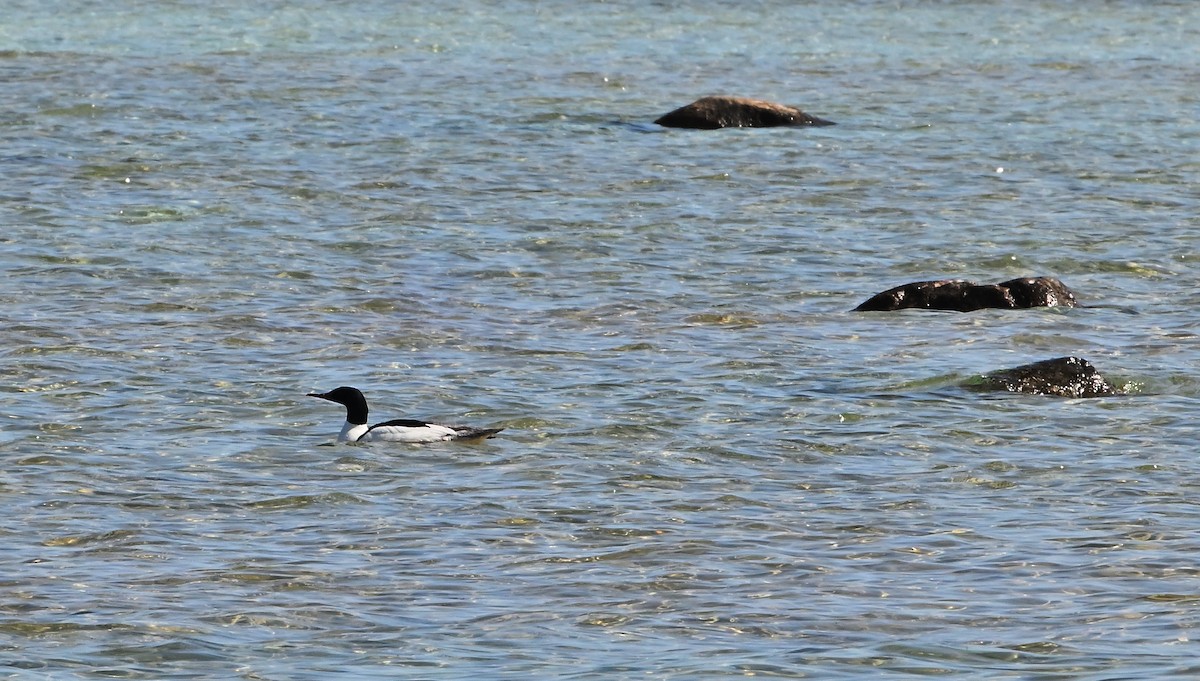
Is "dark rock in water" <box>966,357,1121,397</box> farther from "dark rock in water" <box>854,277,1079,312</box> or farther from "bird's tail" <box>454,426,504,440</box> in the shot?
Result: "bird's tail" <box>454,426,504,440</box>

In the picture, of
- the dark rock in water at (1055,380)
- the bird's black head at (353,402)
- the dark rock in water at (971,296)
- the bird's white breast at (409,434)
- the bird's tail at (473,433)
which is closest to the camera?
the bird's white breast at (409,434)

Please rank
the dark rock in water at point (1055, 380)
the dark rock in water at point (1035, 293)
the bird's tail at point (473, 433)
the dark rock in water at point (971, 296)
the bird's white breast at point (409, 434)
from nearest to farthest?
the bird's white breast at point (409, 434)
the bird's tail at point (473, 433)
the dark rock in water at point (1055, 380)
the dark rock in water at point (971, 296)
the dark rock in water at point (1035, 293)

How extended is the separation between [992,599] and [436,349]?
8052 mm

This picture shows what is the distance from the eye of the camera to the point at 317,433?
54.1ft

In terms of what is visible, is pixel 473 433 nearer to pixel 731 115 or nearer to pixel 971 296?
pixel 971 296

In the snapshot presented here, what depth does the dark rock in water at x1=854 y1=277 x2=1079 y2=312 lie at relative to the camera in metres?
21.1

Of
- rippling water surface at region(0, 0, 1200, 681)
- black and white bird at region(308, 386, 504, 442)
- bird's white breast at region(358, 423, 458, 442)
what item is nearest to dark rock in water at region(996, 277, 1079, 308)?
rippling water surface at region(0, 0, 1200, 681)

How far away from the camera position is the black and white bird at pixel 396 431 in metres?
15.7

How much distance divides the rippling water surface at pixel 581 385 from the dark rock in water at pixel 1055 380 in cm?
28

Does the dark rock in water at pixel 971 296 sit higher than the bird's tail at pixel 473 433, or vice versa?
the bird's tail at pixel 473 433

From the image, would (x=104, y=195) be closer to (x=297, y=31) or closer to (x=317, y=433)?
(x=317, y=433)

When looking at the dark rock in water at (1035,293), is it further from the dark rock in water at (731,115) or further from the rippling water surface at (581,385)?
the dark rock in water at (731,115)

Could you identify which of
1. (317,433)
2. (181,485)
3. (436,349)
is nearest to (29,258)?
(436,349)

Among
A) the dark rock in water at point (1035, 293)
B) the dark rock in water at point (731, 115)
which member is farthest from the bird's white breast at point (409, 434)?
the dark rock in water at point (731, 115)
